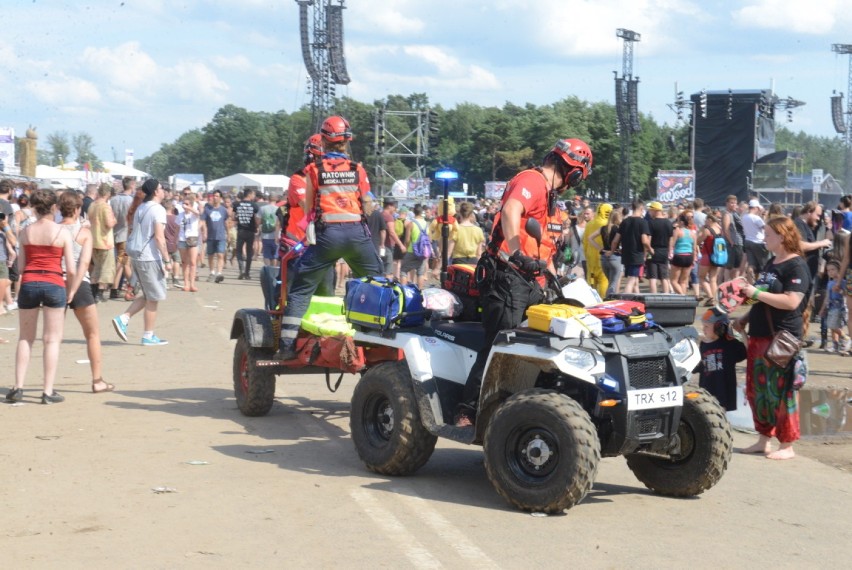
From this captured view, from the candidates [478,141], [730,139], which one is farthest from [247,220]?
[478,141]

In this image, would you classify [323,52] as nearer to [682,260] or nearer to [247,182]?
[247,182]

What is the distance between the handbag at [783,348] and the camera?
26.2ft

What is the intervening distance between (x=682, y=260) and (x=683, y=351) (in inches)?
566

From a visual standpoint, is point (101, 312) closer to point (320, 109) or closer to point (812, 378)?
point (812, 378)

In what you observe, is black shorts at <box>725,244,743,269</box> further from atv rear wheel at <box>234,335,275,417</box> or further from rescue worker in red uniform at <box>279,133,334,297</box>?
atv rear wheel at <box>234,335,275,417</box>

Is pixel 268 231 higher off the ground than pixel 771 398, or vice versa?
pixel 268 231

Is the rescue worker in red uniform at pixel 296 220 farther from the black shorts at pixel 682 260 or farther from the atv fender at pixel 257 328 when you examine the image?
the black shorts at pixel 682 260

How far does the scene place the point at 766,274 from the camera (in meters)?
8.12

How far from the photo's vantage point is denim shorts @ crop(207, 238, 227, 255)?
24.5 m

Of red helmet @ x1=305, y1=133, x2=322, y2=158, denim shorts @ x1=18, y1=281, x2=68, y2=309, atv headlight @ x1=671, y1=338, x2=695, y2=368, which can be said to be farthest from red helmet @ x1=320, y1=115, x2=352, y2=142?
atv headlight @ x1=671, y1=338, x2=695, y2=368

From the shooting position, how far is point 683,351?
662 cm

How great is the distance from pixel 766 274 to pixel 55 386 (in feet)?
21.3

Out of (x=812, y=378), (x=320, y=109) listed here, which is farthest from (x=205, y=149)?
(x=812, y=378)

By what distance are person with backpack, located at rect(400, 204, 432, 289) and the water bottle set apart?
40.0 ft
